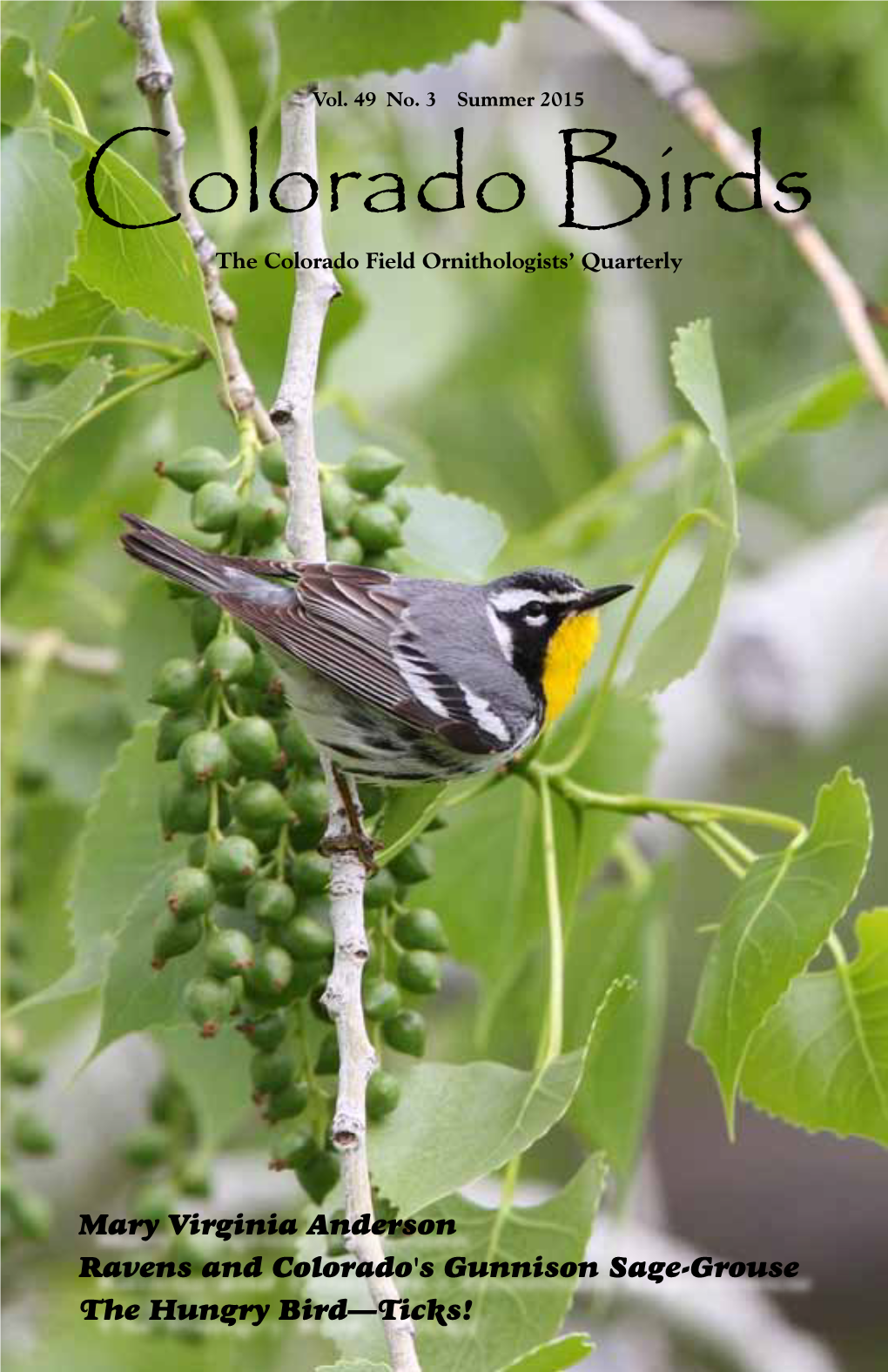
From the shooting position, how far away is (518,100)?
12.6 ft

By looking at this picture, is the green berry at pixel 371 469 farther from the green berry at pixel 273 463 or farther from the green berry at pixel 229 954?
the green berry at pixel 229 954

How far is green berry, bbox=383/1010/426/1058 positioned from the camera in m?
2.07

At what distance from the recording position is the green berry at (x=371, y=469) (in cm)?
219

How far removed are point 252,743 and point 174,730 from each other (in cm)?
11

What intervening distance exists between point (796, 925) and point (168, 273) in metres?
0.93

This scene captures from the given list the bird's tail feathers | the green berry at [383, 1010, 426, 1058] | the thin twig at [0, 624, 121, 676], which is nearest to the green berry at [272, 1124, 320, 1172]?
the green berry at [383, 1010, 426, 1058]

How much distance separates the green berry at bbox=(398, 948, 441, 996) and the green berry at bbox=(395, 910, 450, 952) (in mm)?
13

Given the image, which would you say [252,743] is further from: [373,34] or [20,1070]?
[20,1070]

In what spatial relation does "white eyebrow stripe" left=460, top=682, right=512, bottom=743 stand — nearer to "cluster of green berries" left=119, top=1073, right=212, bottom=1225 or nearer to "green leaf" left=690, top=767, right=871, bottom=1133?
"green leaf" left=690, top=767, right=871, bottom=1133

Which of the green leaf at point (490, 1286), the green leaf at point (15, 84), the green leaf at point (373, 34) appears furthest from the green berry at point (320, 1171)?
the green leaf at point (373, 34)

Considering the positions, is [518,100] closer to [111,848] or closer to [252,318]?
[252,318]

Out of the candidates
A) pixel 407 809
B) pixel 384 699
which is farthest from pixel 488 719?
pixel 407 809

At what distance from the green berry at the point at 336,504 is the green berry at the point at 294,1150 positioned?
0.66 m

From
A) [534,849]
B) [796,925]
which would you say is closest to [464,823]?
[534,849]
